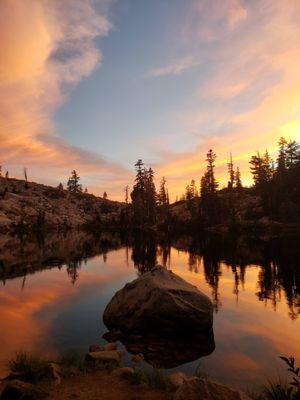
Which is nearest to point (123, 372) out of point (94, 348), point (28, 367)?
point (28, 367)

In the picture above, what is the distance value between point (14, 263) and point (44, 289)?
14.2 m

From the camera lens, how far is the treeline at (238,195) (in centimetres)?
7662

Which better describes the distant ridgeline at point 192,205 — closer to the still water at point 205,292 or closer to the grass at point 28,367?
the still water at point 205,292

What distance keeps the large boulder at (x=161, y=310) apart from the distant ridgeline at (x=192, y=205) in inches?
2305

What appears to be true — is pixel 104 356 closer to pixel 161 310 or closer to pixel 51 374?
pixel 51 374

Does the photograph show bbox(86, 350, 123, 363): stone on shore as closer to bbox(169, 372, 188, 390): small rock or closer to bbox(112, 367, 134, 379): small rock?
bbox(112, 367, 134, 379): small rock

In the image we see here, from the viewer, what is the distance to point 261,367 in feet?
35.7

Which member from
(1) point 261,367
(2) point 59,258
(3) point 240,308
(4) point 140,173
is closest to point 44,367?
(1) point 261,367

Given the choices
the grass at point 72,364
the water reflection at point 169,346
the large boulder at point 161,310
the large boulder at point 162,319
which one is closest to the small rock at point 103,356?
the grass at point 72,364

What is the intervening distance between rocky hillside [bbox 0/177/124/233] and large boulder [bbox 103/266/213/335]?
8698 cm

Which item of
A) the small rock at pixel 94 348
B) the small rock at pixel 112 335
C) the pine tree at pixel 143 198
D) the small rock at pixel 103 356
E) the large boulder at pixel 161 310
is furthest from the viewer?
the pine tree at pixel 143 198

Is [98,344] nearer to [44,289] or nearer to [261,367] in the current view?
[261,367]

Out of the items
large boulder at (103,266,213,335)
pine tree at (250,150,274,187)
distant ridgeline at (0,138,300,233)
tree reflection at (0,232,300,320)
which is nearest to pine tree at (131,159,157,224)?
distant ridgeline at (0,138,300,233)

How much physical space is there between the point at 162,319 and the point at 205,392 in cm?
707
